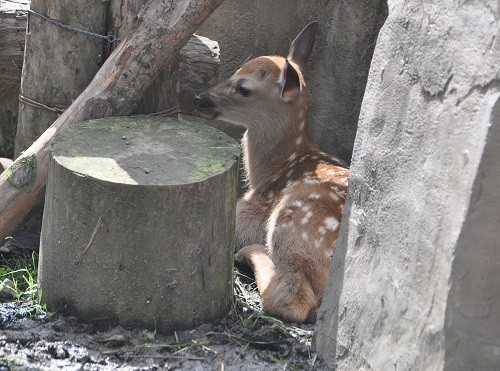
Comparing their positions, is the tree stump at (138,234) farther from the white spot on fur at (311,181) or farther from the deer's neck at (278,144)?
the deer's neck at (278,144)

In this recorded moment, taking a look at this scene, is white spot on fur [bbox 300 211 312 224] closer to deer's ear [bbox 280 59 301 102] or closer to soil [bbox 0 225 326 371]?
soil [bbox 0 225 326 371]

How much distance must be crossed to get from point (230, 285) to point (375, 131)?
131cm

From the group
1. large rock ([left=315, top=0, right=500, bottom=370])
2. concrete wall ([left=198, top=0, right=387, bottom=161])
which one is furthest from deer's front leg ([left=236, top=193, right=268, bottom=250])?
large rock ([left=315, top=0, right=500, bottom=370])

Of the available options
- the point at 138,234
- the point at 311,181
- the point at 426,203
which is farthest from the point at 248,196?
the point at 426,203

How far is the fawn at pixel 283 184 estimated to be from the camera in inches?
205

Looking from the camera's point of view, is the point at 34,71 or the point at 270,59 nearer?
the point at 34,71

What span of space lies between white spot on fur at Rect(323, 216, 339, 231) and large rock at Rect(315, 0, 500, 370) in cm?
122

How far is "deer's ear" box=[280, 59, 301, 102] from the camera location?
237 inches

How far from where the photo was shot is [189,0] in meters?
5.25

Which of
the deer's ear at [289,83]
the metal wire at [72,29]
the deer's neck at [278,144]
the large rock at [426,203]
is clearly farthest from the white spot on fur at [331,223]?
the metal wire at [72,29]

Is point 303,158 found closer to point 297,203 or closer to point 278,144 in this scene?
point 278,144

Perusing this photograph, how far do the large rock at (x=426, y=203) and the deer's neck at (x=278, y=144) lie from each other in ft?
7.30

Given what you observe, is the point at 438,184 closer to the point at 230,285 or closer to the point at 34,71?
the point at 230,285

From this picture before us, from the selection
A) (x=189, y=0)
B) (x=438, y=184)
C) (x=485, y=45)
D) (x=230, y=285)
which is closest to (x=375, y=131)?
(x=438, y=184)
